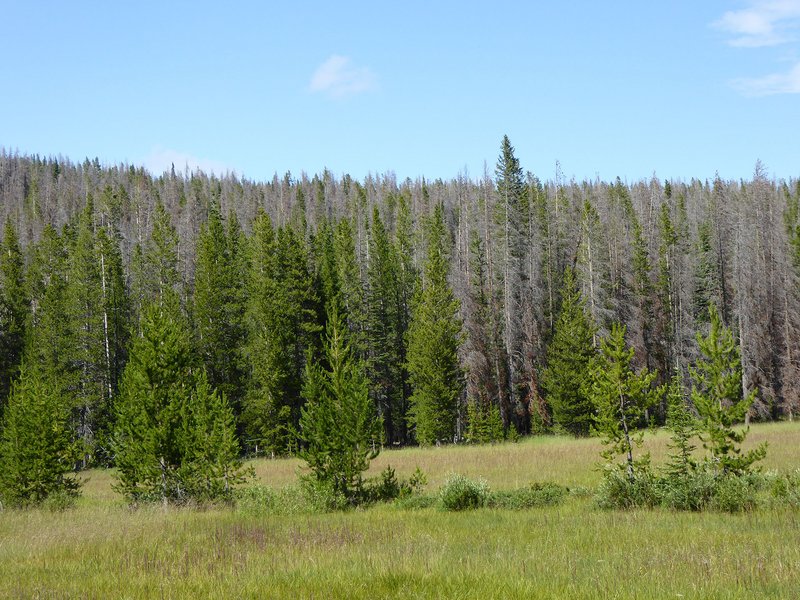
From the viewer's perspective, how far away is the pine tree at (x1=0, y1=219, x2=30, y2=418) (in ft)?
156

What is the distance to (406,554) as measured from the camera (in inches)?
382

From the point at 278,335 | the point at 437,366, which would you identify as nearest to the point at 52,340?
the point at 278,335

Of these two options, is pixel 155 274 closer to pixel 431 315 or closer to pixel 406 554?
pixel 431 315

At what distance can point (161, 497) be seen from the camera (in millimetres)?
20656

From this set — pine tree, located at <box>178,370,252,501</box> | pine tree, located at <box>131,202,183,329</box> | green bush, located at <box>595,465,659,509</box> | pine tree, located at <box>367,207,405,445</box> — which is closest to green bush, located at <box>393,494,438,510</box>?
green bush, located at <box>595,465,659,509</box>

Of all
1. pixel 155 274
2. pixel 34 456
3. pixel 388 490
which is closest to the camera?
pixel 388 490

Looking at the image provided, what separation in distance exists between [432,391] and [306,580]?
33848mm

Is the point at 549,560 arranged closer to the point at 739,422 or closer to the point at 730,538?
the point at 730,538

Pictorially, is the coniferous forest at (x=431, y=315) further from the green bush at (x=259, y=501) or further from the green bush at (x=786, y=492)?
the green bush at (x=786, y=492)

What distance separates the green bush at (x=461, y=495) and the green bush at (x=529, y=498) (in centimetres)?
32

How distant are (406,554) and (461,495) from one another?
6.97 meters

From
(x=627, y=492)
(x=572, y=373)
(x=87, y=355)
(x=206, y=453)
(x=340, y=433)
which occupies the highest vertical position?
(x=87, y=355)

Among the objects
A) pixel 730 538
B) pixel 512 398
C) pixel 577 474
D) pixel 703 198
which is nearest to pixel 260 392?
pixel 512 398

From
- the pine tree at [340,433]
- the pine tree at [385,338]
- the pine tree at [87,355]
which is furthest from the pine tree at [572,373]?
the pine tree at [87,355]
